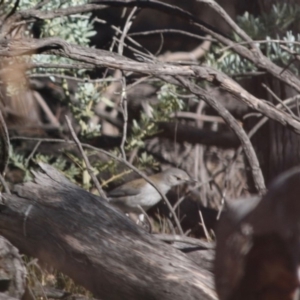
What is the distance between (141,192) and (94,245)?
2930 mm

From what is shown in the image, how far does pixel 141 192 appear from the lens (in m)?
7.36

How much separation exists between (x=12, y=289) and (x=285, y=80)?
8.23ft

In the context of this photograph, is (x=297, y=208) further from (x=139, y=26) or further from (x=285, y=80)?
(x=139, y=26)

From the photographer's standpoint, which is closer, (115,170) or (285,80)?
(285,80)

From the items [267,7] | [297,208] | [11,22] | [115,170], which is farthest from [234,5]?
[297,208]

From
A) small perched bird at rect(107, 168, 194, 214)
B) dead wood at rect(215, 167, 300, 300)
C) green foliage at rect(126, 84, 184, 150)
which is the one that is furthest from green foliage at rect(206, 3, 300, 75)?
dead wood at rect(215, 167, 300, 300)

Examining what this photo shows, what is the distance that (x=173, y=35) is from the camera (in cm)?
884

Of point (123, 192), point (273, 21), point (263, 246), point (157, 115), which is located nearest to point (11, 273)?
point (263, 246)

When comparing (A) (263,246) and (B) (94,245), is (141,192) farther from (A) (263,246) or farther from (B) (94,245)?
(A) (263,246)

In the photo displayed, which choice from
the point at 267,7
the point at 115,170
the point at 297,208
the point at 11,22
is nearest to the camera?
the point at 297,208

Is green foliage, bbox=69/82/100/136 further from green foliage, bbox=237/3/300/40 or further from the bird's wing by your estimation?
green foliage, bbox=237/3/300/40

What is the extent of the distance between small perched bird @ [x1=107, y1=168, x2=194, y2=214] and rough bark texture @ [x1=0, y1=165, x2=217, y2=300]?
233 centimetres

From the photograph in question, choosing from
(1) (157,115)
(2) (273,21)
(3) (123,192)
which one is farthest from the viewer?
(3) (123,192)

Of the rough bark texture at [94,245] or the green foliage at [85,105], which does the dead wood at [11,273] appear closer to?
the rough bark texture at [94,245]
